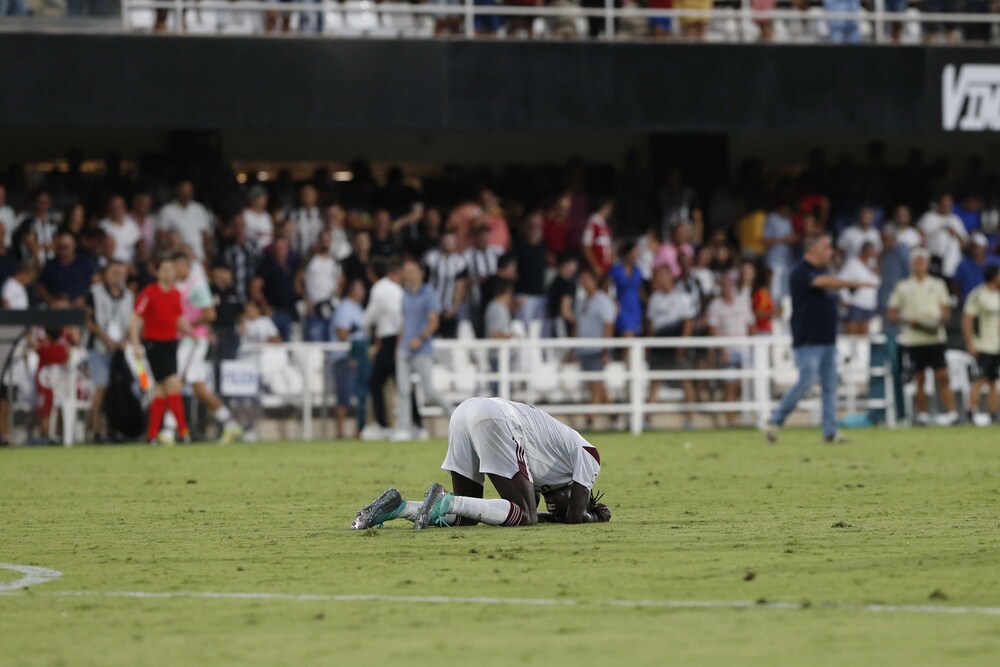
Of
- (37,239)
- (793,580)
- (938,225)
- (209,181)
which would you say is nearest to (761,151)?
(938,225)

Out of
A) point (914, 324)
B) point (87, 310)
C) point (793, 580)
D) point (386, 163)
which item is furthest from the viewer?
point (386, 163)

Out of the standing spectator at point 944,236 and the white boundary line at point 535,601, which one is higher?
the standing spectator at point 944,236

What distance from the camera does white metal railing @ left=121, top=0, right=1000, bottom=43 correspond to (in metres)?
25.0

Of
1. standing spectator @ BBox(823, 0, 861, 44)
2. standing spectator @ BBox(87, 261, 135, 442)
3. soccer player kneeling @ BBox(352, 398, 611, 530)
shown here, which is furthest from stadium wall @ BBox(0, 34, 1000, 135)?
soccer player kneeling @ BBox(352, 398, 611, 530)

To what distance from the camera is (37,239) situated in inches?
903

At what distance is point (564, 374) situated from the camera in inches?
902

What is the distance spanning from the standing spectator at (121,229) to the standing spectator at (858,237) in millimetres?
10232

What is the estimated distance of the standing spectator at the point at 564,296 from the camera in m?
24.0

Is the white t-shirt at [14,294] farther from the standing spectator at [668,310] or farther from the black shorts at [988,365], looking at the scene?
the black shorts at [988,365]

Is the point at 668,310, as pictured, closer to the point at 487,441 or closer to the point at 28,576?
the point at 487,441

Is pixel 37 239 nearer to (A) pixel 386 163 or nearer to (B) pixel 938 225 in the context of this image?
(A) pixel 386 163

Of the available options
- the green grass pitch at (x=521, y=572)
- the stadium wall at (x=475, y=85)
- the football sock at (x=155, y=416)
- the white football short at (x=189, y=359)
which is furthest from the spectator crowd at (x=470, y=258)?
the green grass pitch at (x=521, y=572)

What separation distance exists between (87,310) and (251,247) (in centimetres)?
270

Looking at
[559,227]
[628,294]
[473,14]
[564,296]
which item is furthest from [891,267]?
[473,14]
